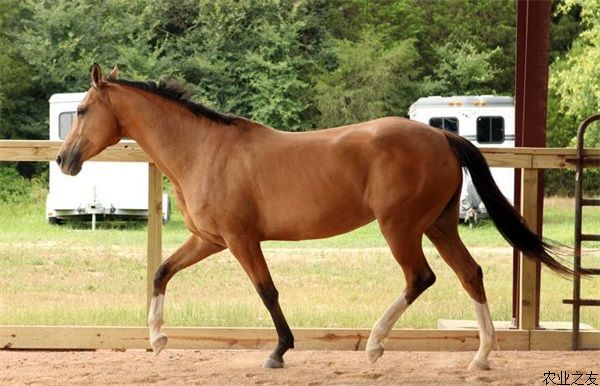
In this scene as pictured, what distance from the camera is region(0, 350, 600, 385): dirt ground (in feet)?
14.9

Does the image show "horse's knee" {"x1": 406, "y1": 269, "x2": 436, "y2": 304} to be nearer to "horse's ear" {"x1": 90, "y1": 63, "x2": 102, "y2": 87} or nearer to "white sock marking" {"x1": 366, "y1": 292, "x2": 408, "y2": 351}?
"white sock marking" {"x1": 366, "y1": 292, "x2": 408, "y2": 351}

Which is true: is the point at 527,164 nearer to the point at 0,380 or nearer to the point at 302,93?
the point at 0,380

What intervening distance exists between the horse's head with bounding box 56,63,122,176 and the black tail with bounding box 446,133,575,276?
1.92 metres

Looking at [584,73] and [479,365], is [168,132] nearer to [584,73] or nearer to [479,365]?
[479,365]

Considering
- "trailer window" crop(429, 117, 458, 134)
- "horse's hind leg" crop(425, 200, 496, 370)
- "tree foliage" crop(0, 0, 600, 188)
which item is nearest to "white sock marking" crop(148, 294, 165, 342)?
"horse's hind leg" crop(425, 200, 496, 370)

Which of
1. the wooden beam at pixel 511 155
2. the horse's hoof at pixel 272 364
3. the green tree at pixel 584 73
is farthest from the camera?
the green tree at pixel 584 73

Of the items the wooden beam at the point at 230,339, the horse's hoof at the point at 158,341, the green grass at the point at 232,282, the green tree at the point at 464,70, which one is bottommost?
the green grass at the point at 232,282

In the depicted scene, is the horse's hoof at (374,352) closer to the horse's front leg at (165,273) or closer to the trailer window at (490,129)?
the horse's front leg at (165,273)

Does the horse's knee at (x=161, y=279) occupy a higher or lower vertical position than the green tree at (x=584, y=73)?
lower

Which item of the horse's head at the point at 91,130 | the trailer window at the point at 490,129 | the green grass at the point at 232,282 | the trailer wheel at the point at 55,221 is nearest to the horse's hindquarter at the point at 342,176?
the horse's head at the point at 91,130

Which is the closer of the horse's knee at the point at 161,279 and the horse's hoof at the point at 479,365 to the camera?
the horse's hoof at the point at 479,365

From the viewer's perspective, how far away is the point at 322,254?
9.32 m

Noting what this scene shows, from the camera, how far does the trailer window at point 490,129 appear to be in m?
13.0

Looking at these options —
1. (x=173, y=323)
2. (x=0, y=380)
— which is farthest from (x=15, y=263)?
(x=0, y=380)
